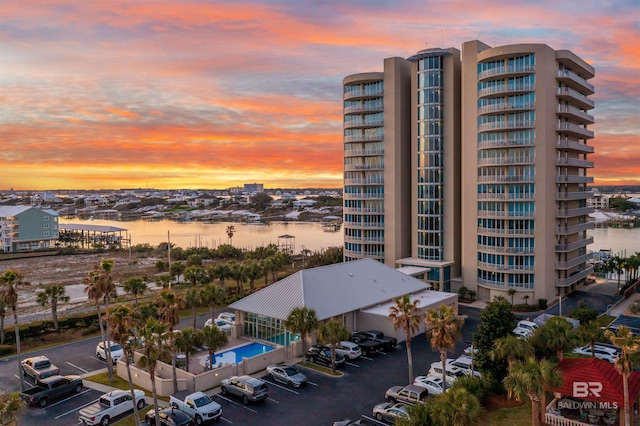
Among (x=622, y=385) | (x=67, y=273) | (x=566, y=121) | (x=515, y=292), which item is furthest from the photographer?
(x=67, y=273)

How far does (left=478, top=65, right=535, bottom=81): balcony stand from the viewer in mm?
54469

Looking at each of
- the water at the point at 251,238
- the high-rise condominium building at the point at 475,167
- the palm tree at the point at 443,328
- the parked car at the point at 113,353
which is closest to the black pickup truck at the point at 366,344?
the palm tree at the point at 443,328

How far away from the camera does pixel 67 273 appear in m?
85.7

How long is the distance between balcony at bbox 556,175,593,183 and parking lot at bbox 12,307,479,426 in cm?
3086

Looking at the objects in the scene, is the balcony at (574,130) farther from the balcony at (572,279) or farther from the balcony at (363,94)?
the balcony at (363,94)

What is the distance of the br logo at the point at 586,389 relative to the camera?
23.4m

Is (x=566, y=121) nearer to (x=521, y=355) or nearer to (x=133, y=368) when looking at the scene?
(x=521, y=355)

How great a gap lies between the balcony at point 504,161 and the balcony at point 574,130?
222 inches

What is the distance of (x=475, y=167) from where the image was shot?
192ft

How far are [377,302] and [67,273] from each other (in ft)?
212

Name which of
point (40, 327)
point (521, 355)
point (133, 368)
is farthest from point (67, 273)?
point (521, 355)

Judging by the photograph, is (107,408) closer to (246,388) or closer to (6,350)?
(246,388)

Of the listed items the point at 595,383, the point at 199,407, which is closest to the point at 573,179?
the point at 595,383

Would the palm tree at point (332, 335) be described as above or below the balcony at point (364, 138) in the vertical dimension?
below
